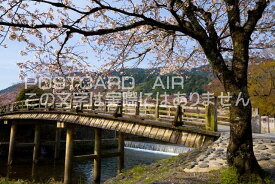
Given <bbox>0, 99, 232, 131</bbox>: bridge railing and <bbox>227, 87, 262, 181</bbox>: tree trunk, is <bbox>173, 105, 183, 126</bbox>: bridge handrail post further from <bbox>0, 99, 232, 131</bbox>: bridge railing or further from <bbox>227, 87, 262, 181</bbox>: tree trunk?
<bbox>227, 87, 262, 181</bbox>: tree trunk

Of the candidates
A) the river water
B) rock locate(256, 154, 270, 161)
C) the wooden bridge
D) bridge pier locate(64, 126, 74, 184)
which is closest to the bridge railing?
the wooden bridge

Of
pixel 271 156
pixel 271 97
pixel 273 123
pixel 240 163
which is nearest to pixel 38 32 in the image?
pixel 240 163

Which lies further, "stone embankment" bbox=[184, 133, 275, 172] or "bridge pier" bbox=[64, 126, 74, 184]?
"bridge pier" bbox=[64, 126, 74, 184]

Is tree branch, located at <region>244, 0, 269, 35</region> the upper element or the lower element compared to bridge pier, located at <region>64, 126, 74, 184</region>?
upper

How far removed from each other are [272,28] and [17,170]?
76.4 ft

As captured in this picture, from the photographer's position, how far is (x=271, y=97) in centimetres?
2853

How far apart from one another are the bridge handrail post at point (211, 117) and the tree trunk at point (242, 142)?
13.4 feet

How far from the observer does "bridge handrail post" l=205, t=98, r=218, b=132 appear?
10.6 meters

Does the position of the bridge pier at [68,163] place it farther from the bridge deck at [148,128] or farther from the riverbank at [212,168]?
the riverbank at [212,168]

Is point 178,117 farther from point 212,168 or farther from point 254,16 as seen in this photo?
point 254,16

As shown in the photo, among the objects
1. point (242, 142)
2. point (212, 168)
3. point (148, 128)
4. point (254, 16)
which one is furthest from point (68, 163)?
point (254, 16)

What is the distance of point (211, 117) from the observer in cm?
1059

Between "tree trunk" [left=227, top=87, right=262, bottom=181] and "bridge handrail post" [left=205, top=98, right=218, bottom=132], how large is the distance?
13.4ft

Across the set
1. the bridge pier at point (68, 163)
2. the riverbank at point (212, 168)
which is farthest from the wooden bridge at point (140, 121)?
the riverbank at point (212, 168)
